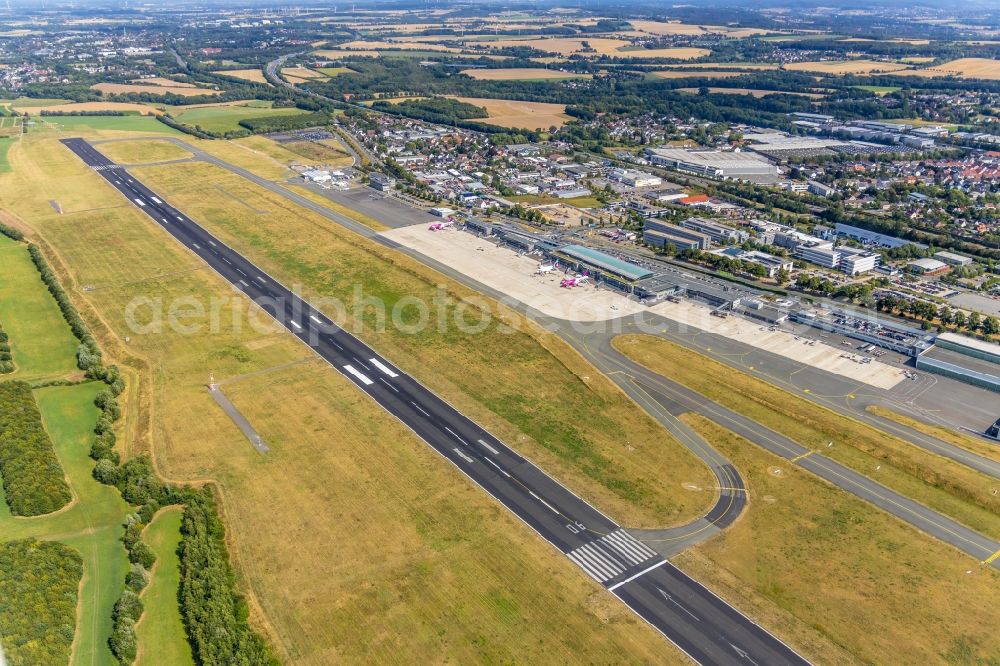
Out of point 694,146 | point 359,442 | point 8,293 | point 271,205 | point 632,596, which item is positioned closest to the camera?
point 632,596

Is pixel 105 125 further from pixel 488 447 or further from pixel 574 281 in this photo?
pixel 488 447

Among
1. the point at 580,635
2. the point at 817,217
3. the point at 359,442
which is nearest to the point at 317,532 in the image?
the point at 359,442

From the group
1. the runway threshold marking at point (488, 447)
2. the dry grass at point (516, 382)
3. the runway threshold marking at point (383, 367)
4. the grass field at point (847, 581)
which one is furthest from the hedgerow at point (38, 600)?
the grass field at point (847, 581)

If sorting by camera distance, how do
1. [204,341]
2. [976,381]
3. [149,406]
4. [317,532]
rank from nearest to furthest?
[317,532] → [149,406] → [976,381] → [204,341]

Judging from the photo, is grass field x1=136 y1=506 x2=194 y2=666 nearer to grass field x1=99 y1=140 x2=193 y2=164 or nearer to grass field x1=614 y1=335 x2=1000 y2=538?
grass field x1=614 y1=335 x2=1000 y2=538

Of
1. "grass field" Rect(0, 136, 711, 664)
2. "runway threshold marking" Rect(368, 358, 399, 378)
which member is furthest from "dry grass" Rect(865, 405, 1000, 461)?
"runway threshold marking" Rect(368, 358, 399, 378)

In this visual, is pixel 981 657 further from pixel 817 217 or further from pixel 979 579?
pixel 817 217

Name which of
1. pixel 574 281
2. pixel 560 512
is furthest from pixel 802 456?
pixel 574 281

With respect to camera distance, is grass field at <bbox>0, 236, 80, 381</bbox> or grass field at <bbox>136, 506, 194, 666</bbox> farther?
grass field at <bbox>0, 236, 80, 381</bbox>
